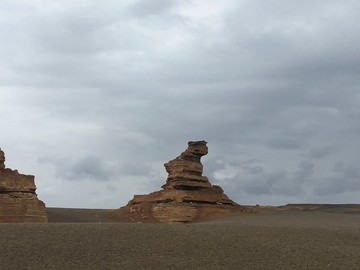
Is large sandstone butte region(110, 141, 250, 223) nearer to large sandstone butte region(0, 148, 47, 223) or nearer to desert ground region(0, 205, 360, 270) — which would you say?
large sandstone butte region(0, 148, 47, 223)

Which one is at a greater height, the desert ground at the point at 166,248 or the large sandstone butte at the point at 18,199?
the large sandstone butte at the point at 18,199

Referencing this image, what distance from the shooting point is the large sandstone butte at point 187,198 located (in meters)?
42.9

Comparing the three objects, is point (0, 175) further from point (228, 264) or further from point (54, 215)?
point (54, 215)

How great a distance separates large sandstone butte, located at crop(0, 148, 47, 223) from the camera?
33.1 meters

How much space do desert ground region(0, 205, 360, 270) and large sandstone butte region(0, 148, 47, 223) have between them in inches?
384

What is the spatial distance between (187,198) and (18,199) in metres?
13.9

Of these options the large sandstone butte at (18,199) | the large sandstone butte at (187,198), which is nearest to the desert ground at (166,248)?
the large sandstone butte at (18,199)

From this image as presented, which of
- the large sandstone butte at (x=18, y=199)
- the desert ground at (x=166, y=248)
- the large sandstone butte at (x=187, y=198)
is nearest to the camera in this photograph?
the desert ground at (x=166, y=248)

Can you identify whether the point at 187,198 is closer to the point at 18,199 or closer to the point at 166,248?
the point at 18,199

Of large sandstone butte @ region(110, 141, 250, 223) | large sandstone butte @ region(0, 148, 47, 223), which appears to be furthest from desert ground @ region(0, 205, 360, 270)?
large sandstone butte @ region(110, 141, 250, 223)

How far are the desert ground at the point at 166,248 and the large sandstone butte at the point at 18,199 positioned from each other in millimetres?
9762

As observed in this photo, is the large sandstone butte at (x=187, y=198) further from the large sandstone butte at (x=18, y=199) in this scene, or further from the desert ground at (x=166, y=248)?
the desert ground at (x=166, y=248)

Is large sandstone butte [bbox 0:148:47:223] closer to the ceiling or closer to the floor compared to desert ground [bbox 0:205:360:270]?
closer to the ceiling

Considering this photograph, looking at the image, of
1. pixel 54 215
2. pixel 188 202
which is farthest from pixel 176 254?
pixel 54 215
